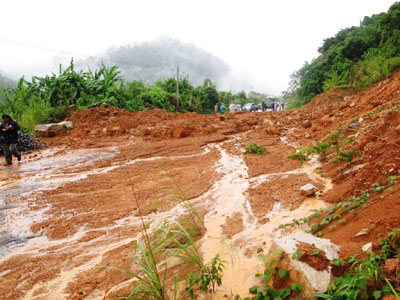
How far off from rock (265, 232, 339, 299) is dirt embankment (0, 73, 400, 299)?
0.68ft

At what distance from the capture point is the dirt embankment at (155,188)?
9.11 ft

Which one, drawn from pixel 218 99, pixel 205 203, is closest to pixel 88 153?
pixel 205 203

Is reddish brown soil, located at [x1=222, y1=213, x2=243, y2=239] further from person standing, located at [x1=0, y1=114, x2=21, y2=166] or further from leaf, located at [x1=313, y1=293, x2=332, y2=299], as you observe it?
person standing, located at [x1=0, y1=114, x2=21, y2=166]

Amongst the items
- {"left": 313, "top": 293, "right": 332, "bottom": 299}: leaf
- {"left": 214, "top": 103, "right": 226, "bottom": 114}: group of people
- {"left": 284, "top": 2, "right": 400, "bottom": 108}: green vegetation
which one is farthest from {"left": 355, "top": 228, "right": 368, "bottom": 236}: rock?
{"left": 214, "top": 103, "right": 226, "bottom": 114}: group of people

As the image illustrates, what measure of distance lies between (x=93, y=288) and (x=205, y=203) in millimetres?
2396

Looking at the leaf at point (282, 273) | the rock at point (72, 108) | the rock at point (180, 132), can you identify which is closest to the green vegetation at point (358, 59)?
the rock at point (180, 132)

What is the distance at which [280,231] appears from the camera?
3.50m

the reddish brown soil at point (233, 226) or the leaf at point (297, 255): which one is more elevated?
the leaf at point (297, 255)

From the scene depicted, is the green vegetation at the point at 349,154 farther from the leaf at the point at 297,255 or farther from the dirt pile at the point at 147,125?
the dirt pile at the point at 147,125

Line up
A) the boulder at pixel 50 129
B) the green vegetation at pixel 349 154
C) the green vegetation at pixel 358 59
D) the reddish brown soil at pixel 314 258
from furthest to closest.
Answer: the green vegetation at pixel 358 59 < the boulder at pixel 50 129 < the green vegetation at pixel 349 154 < the reddish brown soil at pixel 314 258

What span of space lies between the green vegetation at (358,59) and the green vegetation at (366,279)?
1057 cm

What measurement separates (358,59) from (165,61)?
7752 cm

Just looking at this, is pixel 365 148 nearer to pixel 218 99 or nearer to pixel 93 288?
pixel 93 288

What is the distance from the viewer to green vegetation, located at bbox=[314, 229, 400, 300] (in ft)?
5.73
